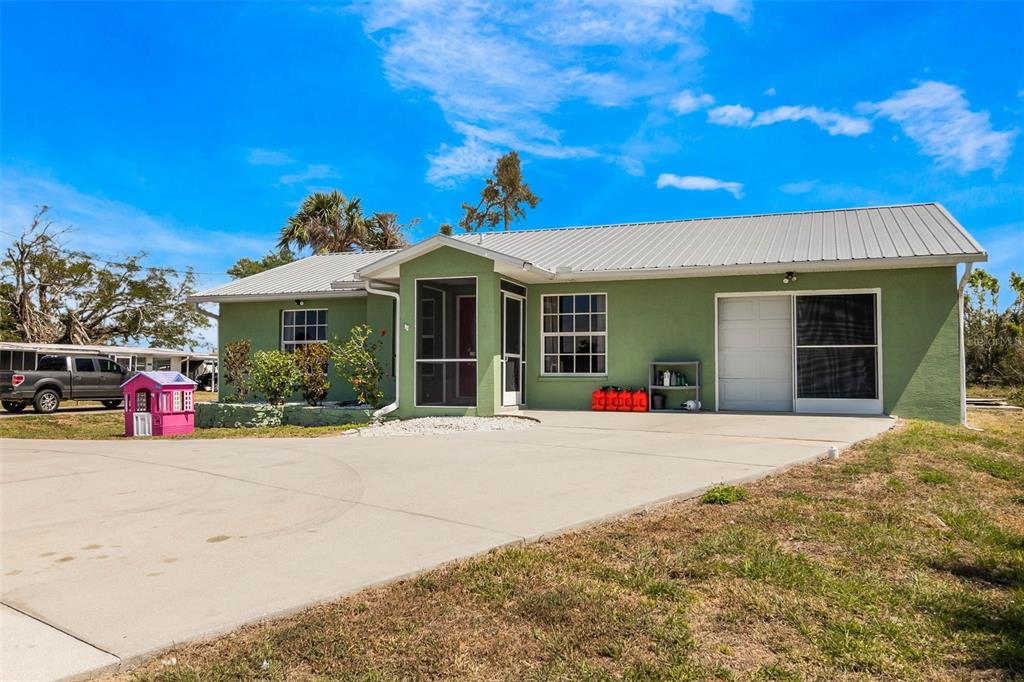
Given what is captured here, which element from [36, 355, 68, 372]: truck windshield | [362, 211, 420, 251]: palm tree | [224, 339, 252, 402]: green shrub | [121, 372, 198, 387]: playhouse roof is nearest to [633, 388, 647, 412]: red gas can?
[121, 372, 198, 387]: playhouse roof

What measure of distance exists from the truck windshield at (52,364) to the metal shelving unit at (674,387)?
17753 mm

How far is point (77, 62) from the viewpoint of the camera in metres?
17.5

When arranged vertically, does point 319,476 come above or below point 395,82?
below

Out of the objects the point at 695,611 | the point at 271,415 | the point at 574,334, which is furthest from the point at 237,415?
the point at 695,611

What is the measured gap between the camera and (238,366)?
611 inches

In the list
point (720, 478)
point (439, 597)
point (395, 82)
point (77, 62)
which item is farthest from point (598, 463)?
point (77, 62)

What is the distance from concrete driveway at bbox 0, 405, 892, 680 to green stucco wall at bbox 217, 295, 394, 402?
545 cm

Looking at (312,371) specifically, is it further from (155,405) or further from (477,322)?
(477,322)

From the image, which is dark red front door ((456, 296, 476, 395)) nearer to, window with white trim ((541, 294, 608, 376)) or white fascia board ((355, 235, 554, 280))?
window with white trim ((541, 294, 608, 376))

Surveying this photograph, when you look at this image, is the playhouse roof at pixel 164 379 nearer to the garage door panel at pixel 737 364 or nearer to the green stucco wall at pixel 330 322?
the green stucco wall at pixel 330 322

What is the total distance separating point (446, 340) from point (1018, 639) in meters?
12.2

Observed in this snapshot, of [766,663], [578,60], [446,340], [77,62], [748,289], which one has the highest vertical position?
[77,62]

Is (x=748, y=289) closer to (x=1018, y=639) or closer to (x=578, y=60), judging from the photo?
(x=578, y=60)

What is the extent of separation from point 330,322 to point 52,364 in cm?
1042
